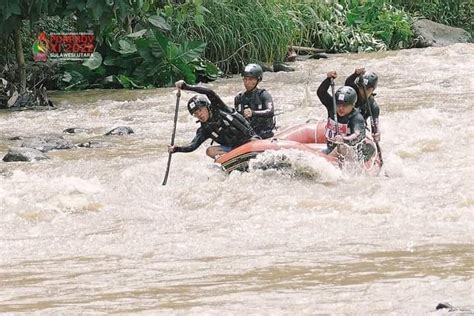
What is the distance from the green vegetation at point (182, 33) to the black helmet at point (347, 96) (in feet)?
16.3

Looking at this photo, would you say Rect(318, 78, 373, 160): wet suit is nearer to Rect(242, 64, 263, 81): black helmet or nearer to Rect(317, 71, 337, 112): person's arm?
Rect(317, 71, 337, 112): person's arm

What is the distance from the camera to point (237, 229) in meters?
7.60

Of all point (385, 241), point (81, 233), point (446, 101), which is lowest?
point (446, 101)

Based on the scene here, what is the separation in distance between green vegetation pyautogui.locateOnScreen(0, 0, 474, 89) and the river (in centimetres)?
172

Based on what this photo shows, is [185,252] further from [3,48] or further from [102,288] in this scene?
[3,48]

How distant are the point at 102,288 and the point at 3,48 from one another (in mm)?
11671

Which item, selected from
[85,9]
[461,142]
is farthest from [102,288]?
[85,9]

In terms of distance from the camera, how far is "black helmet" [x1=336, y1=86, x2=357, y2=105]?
943 cm

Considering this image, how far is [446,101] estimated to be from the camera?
1401 cm

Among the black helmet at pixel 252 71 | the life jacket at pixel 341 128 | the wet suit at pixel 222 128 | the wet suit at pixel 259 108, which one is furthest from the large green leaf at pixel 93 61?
the life jacket at pixel 341 128

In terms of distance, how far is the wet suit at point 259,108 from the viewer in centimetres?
1014

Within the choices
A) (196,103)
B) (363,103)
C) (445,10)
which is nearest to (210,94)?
(196,103)

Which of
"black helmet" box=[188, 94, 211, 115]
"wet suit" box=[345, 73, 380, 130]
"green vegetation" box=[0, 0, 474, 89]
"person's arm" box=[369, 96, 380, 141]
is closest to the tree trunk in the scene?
"green vegetation" box=[0, 0, 474, 89]

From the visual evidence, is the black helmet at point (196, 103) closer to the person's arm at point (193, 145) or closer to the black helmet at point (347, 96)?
the person's arm at point (193, 145)
